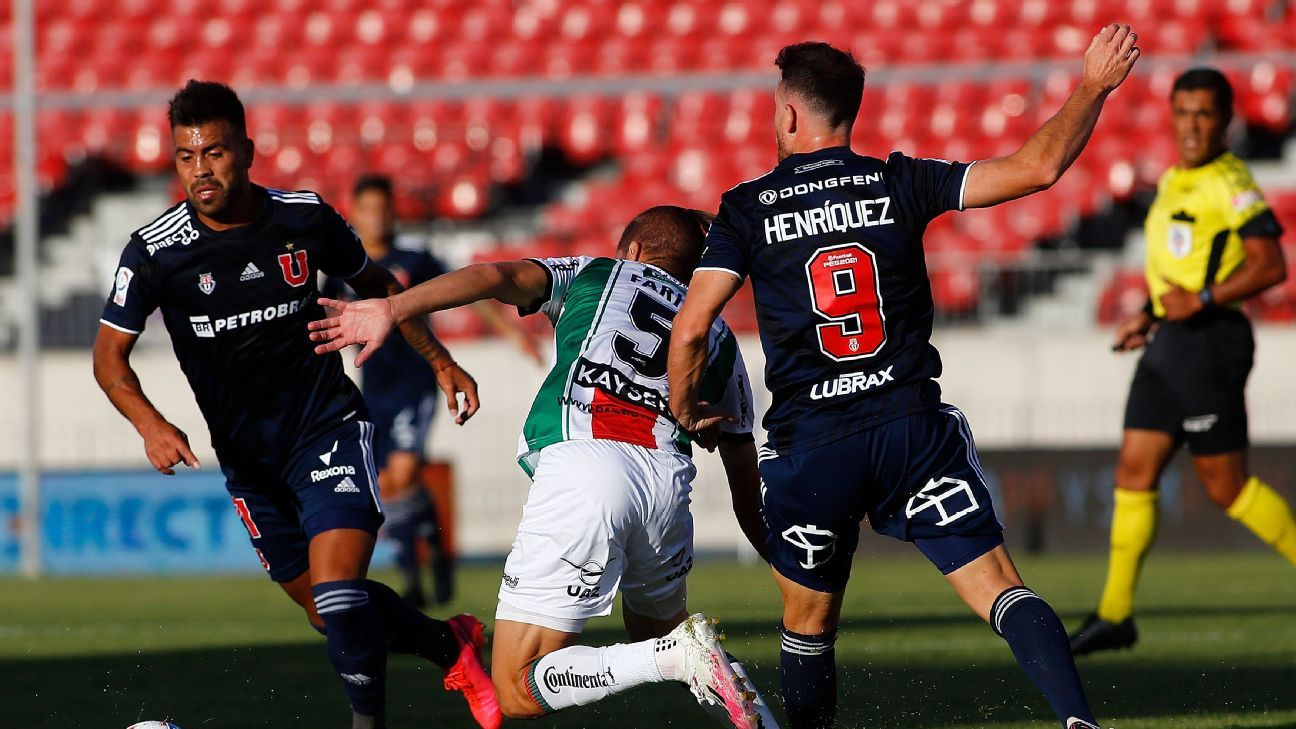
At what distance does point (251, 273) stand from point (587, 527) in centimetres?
168

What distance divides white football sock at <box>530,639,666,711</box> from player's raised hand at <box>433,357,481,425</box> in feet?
3.49

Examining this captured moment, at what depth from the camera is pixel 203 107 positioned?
5.66 m

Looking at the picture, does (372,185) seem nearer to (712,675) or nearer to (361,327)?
(361,327)

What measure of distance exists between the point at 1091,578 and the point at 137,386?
331 inches

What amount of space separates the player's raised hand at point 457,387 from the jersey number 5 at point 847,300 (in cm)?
139

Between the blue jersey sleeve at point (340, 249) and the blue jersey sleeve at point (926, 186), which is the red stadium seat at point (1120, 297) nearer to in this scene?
the blue jersey sleeve at point (340, 249)

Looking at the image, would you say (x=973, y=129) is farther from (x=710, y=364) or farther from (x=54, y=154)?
(x=710, y=364)

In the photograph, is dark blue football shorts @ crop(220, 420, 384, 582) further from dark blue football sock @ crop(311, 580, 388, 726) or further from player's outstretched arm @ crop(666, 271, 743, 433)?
player's outstretched arm @ crop(666, 271, 743, 433)

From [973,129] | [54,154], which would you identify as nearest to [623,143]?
[973,129]

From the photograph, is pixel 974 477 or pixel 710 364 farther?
pixel 710 364

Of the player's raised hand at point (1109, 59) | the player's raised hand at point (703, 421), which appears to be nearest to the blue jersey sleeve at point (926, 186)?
the player's raised hand at point (1109, 59)

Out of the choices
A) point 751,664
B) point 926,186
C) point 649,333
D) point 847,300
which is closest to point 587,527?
point 649,333

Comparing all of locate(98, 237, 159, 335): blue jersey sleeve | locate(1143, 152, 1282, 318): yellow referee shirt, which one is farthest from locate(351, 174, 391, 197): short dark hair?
locate(1143, 152, 1282, 318): yellow referee shirt

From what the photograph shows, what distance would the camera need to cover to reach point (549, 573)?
4.91 m
